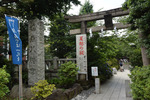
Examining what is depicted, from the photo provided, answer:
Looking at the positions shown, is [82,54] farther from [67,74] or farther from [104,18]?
[104,18]

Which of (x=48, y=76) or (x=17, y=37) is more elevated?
(x=17, y=37)

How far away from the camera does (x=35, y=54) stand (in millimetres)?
5738

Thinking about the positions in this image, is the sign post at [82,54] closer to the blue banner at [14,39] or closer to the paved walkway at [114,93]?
the paved walkway at [114,93]

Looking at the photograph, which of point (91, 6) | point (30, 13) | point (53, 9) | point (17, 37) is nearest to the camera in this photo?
point (17, 37)

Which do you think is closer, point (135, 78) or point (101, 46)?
point (135, 78)

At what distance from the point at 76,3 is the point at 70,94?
5.83 m

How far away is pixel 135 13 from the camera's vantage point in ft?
14.4

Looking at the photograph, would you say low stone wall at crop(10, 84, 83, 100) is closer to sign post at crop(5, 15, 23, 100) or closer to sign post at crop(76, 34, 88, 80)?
sign post at crop(5, 15, 23, 100)

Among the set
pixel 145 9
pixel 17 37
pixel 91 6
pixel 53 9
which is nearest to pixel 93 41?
pixel 53 9

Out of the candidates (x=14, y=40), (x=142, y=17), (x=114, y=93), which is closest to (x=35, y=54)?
(x=14, y=40)

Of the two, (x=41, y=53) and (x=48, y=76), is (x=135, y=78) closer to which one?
(x=41, y=53)

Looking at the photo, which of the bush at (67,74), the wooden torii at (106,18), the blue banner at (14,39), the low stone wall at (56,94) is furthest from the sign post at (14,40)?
the wooden torii at (106,18)

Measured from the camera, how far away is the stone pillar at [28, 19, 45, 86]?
5.68 metres

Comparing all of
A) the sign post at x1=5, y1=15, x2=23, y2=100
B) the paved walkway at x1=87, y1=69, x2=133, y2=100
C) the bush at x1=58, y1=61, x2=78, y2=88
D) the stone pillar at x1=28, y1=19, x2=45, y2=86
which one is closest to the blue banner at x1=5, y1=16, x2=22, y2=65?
the sign post at x1=5, y1=15, x2=23, y2=100
